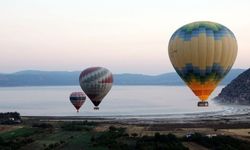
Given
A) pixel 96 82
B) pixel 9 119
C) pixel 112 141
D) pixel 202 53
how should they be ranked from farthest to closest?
pixel 9 119, pixel 96 82, pixel 112 141, pixel 202 53

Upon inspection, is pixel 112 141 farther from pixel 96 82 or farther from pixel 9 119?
pixel 9 119

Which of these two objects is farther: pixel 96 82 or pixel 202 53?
pixel 96 82

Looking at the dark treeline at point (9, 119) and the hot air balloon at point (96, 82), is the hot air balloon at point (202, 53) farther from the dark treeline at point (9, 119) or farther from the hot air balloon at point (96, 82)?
the dark treeline at point (9, 119)

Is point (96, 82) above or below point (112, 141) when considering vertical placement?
above

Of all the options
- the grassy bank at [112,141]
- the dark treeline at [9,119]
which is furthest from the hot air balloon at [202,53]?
the dark treeline at [9,119]

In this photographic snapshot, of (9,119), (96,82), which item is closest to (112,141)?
(96,82)

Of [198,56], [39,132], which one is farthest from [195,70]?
[39,132]
